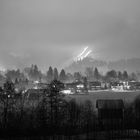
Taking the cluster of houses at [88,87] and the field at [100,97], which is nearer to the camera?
the field at [100,97]

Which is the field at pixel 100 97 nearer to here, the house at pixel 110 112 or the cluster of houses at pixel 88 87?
the cluster of houses at pixel 88 87

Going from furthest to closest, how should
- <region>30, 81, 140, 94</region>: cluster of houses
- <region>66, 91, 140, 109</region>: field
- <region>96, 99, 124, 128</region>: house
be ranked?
<region>30, 81, 140, 94</region>: cluster of houses
<region>66, 91, 140, 109</region>: field
<region>96, 99, 124, 128</region>: house

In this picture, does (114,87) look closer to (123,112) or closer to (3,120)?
(123,112)

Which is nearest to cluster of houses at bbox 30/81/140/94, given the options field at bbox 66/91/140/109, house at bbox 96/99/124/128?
field at bbox 66/91/140/109

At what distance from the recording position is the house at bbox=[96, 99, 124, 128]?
31.5 m

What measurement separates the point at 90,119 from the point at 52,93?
6.71 m

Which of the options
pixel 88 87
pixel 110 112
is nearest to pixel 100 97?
pixel 88 87

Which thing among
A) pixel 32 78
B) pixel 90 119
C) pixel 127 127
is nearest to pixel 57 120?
pixel 90 119

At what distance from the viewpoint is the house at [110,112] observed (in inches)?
1239

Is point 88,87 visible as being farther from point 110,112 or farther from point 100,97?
point 110,112

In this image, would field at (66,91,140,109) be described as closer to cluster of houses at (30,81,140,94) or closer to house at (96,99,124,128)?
cluster of houses at (30,81,140,94)

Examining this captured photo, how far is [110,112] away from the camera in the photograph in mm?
32625

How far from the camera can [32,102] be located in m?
43.6

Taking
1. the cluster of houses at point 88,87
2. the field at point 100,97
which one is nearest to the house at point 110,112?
the field at point 100,97
